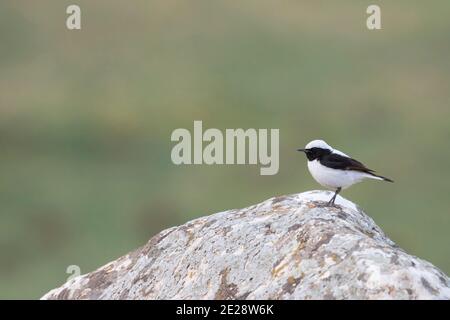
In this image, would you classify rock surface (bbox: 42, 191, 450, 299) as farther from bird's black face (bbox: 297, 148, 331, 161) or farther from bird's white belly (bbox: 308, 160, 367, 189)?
bird's black face (bbox: 297, 148, 331, 161)

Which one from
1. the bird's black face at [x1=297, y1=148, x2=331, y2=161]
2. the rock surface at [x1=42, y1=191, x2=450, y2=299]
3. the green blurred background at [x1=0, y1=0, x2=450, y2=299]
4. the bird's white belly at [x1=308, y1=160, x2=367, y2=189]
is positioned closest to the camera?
the rock surface at [x1=42, y1=191, x2=450, y2=299]

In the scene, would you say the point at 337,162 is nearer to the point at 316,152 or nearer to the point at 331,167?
the point at 331,167

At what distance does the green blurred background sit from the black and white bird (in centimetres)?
1854

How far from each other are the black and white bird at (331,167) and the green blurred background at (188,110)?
18.5 meters

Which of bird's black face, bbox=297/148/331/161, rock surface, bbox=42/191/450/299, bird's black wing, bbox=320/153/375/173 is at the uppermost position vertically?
bird's black face, bbox=297/148/331/161

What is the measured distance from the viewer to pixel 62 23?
56.7 metres

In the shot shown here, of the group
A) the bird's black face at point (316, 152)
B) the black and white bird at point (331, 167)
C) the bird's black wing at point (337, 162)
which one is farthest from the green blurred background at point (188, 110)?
the bird's black wing at point (337, 162)

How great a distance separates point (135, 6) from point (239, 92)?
11207mm

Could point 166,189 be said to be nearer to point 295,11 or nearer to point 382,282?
point 295,11

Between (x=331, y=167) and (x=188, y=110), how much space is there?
120 feet

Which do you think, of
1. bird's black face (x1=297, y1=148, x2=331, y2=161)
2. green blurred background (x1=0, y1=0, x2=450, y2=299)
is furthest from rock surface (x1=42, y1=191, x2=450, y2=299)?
green blurred background (x1=0, y1=0, x2=450, y2=299)

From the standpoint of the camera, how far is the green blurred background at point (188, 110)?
39688mm

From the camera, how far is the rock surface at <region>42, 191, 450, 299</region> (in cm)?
974

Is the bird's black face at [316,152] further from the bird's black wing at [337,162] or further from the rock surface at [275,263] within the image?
the rock surface at [275,263]
